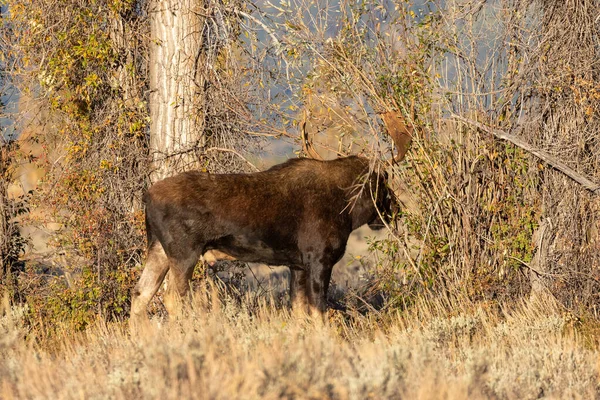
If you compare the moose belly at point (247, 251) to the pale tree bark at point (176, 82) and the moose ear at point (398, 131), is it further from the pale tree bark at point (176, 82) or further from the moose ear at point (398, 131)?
the pale tree bark at point (176, 82)

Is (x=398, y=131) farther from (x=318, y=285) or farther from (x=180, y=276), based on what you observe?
(x=180, y=276)

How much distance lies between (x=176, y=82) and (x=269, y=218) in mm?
2654

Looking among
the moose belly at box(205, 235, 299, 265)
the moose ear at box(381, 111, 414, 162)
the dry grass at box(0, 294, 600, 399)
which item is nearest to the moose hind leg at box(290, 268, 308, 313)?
the moose belly at box(205, 235, 299, 265)

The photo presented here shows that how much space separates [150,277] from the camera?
8.93 meters

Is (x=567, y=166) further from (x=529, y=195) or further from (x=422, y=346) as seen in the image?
(x=422, y=346)

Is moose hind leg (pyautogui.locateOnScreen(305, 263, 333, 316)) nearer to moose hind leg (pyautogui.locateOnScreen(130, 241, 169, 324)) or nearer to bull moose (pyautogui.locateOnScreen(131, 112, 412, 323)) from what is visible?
bull moose (pyautogui.locateOnScreen(131, 112, 412, 323))

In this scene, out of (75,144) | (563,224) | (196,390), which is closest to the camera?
(196,390)

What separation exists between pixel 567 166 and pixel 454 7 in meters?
2.14

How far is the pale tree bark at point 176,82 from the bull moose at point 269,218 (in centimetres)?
186

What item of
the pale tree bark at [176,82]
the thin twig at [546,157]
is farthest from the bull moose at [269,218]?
the pale tree bark at [176,82]

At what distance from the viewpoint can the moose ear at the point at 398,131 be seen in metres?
9.20

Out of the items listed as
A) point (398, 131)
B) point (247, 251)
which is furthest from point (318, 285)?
point (398, 131)

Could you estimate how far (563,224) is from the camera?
970 cm

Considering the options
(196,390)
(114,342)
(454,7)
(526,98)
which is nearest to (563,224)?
(526,98)
